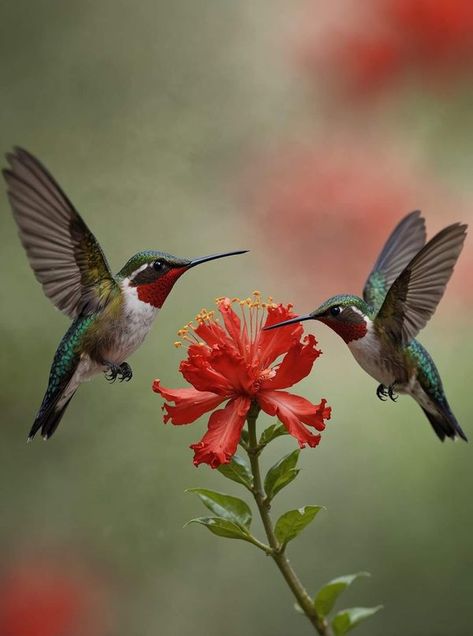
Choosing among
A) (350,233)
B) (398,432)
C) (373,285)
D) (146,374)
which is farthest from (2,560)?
(373,285)

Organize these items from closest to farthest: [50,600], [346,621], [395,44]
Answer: [346,621], [50,600], [395,44]

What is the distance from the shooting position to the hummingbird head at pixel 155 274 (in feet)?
3.29

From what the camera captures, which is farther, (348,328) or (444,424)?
(444,424)

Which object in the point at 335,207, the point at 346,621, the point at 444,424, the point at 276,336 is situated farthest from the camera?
the point at 335,207

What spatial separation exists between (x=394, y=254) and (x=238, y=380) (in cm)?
46

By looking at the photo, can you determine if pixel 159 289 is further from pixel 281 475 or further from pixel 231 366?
pixel 281 475

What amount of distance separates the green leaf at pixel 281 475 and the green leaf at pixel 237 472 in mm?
23

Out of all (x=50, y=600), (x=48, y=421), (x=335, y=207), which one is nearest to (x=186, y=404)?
(x=48, y=421)

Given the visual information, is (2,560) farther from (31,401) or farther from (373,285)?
(373,285)

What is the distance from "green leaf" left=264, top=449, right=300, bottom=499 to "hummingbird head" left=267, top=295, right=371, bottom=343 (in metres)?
0.15

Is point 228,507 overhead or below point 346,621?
overhead

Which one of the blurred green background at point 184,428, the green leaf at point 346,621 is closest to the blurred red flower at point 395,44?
the blurred green background at point 184,428

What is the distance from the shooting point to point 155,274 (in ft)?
3.35

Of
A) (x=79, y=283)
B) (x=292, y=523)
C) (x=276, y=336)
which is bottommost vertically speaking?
(x=292, y=523)
